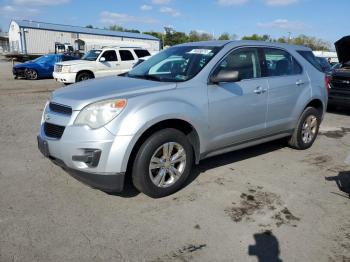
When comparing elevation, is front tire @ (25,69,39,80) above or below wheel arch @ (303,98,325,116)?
below

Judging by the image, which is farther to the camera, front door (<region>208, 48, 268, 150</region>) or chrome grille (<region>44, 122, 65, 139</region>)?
front door (<region>208, 48, 268, 150</region>)

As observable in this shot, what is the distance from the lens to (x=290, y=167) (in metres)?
5.27

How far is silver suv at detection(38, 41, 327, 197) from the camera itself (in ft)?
11.9

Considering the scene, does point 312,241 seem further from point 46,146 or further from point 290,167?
point 46,146

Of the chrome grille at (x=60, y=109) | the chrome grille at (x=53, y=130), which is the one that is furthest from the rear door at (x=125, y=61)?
the chrome grille at (x=53, y=130)

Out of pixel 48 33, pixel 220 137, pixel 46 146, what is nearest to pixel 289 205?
pixel 220 137

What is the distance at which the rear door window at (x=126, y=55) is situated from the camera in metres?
15.4

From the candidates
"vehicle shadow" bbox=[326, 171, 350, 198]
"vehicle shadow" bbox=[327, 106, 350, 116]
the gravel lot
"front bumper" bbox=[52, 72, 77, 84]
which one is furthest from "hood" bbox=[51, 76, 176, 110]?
"front bumper" bbox=[52, 72, 77, 84]

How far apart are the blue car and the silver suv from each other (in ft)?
53.0

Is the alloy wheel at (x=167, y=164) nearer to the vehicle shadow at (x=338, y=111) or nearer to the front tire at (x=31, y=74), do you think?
the vehicle shadow at (x=338, y=111)

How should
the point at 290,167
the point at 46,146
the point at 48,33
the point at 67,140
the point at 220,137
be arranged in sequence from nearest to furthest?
the point at 67,140
the point at 46,146
the point at 220,137
the point at 290,167
the point at 48,33

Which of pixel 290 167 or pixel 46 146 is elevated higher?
pixel 46 146

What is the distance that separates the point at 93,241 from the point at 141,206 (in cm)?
81

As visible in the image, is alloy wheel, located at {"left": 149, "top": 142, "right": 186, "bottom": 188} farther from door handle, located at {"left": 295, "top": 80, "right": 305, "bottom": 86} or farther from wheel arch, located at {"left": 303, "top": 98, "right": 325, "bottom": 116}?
wheel arch, located at {"left": 303, "top": 98, "right": 325, "bottom": 116}
